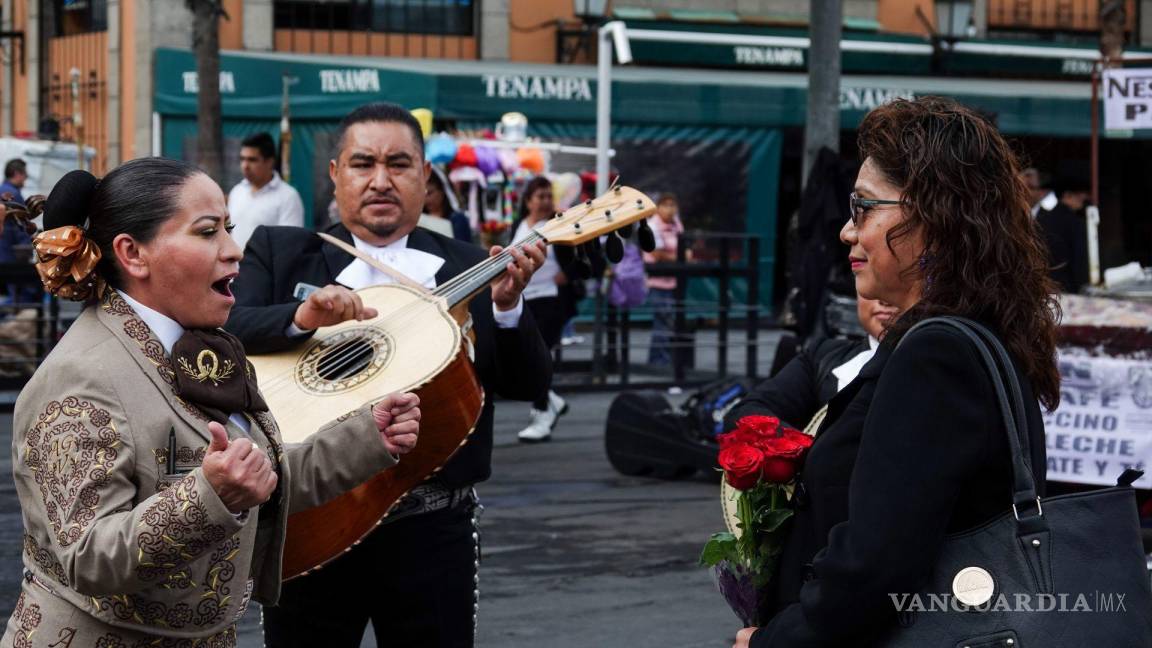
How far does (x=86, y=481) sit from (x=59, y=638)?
0.98ft

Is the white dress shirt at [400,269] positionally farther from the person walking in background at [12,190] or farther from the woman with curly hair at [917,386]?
the person walking in background at [12,190]

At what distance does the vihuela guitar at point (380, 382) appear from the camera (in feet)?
11.6

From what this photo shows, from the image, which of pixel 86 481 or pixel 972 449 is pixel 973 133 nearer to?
pixel 972 449

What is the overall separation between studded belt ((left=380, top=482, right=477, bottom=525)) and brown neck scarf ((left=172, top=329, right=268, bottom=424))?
904 millimetres

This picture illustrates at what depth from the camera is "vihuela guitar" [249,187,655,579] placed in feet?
11.6

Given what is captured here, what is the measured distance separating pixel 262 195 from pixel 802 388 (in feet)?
25.5

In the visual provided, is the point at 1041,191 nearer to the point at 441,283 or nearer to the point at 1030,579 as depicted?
the point at 441,283

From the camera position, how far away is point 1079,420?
7.75 metres

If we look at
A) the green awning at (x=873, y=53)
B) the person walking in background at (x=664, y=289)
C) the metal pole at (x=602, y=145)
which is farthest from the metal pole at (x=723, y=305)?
the green awning at (x=873, y=53)

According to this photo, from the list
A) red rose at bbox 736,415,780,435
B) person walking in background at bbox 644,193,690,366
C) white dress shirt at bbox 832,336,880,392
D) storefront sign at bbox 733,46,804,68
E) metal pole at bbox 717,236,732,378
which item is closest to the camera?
red rose at bbox 736,415,780,435

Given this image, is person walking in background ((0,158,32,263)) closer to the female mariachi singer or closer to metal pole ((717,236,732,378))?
metal pole ((717,236,732,378))

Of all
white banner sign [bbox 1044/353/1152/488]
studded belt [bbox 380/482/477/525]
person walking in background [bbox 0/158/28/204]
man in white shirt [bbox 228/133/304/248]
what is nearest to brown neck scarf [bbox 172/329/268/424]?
studded belt [bbox 380/482/477/525]

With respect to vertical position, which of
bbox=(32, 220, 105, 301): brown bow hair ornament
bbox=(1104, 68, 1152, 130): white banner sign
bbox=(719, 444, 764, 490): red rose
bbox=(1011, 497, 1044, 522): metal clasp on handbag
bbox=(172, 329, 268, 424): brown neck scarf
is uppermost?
bbox=(1104, 68, 1152, 130): white banner sign

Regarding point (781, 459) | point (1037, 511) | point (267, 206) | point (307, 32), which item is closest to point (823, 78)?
point (267, 206)
